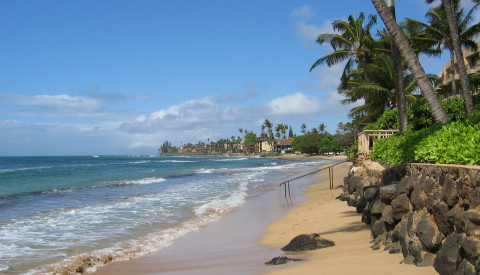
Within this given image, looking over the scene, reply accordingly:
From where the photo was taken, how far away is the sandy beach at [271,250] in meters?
6.17

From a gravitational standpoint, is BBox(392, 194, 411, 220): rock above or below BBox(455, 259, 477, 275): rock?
above

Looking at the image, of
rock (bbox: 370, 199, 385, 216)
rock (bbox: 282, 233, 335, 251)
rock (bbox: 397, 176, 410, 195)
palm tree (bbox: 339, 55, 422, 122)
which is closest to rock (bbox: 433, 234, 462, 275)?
rock (bbox: 397, 176, 410, 195)

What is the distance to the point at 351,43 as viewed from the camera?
25.3 meters

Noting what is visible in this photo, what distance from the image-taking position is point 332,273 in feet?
18.9

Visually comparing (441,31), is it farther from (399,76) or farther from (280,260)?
(280,260)

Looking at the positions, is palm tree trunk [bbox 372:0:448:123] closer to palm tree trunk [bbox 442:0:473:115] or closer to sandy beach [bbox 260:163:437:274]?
sandy beach [bbox 260:163:437:274]

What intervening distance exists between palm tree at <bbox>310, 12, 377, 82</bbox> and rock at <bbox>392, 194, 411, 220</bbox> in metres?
18.4

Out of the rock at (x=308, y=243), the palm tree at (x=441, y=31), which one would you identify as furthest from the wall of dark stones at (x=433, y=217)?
the palm tree at (x=441, y=31)

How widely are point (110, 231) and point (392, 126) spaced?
1408 centimetres

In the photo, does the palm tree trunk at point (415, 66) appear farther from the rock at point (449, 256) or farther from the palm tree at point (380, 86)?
the palm tree at point (380, 86)

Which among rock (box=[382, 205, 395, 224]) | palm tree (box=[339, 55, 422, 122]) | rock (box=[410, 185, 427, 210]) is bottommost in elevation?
rock (box=[382, 205, 395, 224])

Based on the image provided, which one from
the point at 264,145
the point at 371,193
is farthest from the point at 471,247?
Answer: the point at 264,145

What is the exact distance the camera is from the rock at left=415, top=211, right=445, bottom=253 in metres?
5.33

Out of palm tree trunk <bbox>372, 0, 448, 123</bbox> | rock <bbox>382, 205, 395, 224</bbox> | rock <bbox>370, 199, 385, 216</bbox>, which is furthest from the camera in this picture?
palm tree trunk <bbox>372, 0, 448, 123</bbox>
